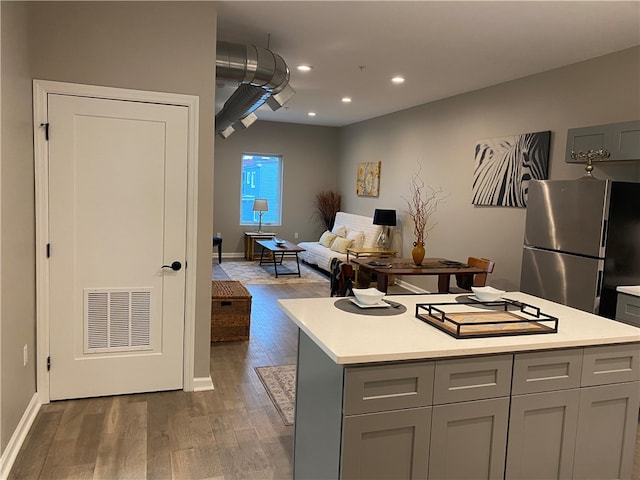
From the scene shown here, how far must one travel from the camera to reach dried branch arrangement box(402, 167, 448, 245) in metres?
6.76

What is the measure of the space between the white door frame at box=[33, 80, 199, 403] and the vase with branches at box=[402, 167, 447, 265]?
3958 millimetres

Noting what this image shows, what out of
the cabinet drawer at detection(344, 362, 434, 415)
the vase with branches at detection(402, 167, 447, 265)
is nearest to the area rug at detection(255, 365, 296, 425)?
the cabinet drawer at detection(344, 362, 434, 415)

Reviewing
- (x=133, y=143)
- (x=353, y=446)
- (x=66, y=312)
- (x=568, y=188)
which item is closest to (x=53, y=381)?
(x=66, y=312)

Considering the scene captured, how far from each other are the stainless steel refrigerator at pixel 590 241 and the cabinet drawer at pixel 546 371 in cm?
172

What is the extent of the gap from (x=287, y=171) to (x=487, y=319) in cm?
821

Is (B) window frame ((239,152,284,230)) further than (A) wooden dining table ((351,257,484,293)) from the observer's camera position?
Answer: Yes

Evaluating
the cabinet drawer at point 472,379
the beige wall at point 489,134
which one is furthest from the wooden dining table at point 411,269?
the cabinet drawer at point 472,379

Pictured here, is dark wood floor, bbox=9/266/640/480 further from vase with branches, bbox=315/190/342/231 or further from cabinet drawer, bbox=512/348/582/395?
vase with branches, bbox=315/190/342/231

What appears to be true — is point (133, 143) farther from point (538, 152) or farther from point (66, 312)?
point (538, 152)

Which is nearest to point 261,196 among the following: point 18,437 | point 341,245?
point 341,245

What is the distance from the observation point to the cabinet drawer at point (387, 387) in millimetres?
1719

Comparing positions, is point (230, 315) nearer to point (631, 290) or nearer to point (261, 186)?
point (631, 290)

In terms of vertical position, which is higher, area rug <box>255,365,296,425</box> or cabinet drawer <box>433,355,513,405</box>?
Answer: cabinet drawer <box>433,355,513,405</box>

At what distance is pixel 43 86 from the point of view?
2.92 metres
